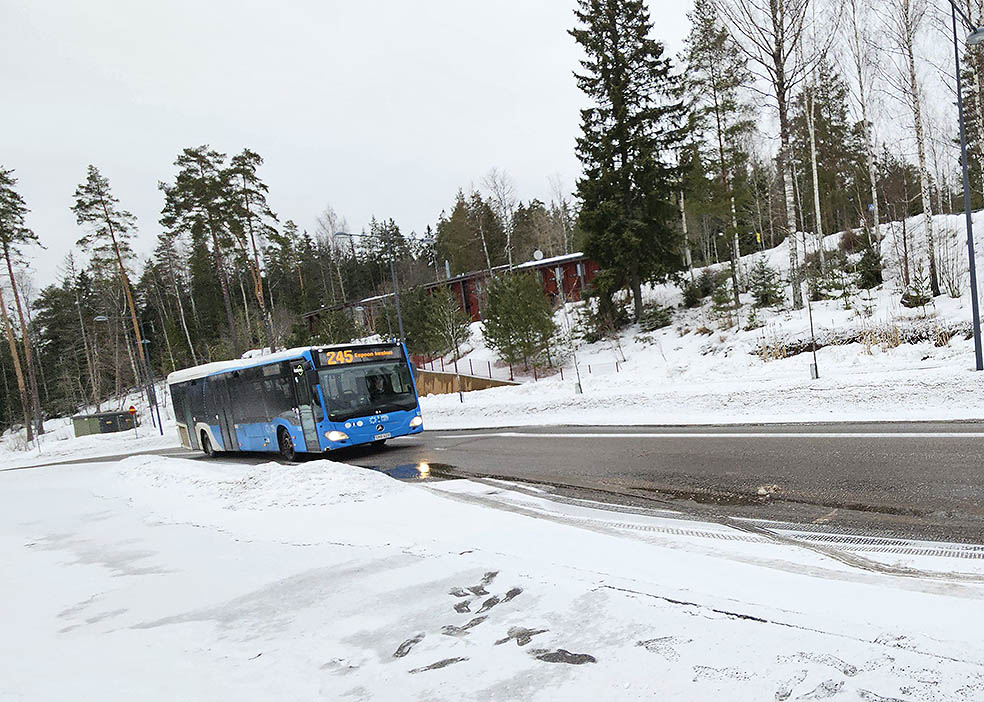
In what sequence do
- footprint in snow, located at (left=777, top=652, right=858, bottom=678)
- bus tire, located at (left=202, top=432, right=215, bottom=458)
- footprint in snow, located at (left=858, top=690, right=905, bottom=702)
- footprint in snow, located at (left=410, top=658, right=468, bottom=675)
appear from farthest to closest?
1. bus tire, located at (left=202, top=432, right=215, bottom=458)
2. footprint in snow, located at (left=410, top=658, right=468, bottom=675)
3. footprint in snow, located at (left=777, top=652, right=858, bottom=678)
4. footprint in snow, located at (left=858, top=690, right=905, bottom=702)

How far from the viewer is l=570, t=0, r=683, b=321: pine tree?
1361 inches

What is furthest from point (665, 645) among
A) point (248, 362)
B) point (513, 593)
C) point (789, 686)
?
point (248, 362)

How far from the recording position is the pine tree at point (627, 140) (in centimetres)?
3456

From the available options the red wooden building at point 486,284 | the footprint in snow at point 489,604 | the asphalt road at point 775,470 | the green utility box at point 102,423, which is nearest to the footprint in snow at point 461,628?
the footprint in snow at point 489,604

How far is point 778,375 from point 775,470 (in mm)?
11931

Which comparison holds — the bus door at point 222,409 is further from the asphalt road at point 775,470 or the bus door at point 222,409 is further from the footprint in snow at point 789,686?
the footprint in snow at point 789,686

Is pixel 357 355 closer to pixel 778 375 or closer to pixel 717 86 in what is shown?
pixel 778 375

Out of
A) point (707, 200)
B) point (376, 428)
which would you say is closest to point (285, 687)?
point (376, 428)

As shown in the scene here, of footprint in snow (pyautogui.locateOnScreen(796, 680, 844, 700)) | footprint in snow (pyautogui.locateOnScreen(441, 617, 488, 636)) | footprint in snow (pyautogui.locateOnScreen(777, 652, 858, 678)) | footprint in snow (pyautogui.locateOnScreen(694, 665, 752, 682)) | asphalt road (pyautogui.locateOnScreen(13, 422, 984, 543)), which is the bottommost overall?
asphalt road (pyautogui.locateOnScreen(13, 422, 984, 543))

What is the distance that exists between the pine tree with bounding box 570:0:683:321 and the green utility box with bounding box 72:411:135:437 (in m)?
36.5

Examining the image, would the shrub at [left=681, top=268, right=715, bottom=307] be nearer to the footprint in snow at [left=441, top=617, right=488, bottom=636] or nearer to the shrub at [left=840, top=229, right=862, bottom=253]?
the shrub at [left=840, top=229, right=862, bottom=253]

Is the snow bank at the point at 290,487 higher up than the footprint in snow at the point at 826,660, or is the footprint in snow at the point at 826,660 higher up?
the footprint in snow at the point at 826,660

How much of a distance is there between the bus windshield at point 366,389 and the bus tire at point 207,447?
356 inches

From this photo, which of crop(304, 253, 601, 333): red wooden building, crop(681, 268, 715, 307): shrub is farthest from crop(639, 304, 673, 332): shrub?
crop(304, 253, 601, 333): red wooden building
